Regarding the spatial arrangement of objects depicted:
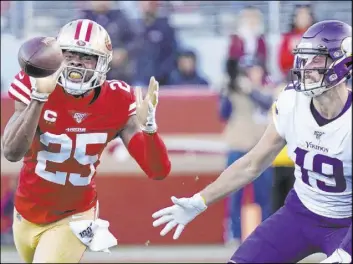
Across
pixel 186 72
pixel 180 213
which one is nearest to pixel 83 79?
pixel 180 213

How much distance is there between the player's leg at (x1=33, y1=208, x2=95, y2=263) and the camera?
479cm

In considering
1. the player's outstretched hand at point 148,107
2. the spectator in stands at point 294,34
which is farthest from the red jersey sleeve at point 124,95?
the spectator in stands at point 294,34

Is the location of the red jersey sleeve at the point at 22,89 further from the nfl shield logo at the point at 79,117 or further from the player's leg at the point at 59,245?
the player's leg at the point at 59,245

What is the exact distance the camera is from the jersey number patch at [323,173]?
4754 millimetres

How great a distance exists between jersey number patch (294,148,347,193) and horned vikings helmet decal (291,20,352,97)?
0.31 meters

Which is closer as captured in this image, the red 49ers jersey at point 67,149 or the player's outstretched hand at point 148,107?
the player's outstretched hand at point 148,107

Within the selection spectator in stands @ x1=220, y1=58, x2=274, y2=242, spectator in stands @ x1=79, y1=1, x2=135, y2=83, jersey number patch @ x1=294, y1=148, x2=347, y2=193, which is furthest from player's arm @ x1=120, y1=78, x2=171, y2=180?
spectator in stands @ x1=79, y1=1, x2=135, y2=83

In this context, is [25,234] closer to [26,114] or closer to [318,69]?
[26,114]

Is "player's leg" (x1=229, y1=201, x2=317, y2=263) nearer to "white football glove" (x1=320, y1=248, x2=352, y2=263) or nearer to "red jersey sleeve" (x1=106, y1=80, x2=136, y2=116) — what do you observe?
"white football glove" (x1=320, y1=248, x2=352, y2=263)

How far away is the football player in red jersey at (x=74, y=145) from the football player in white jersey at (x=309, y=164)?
0.33 meters

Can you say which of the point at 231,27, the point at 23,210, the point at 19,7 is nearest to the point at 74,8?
the point at 19,7

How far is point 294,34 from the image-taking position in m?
8.55

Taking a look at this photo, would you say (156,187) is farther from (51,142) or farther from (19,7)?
(51,142)

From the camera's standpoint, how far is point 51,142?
4.83 meters
